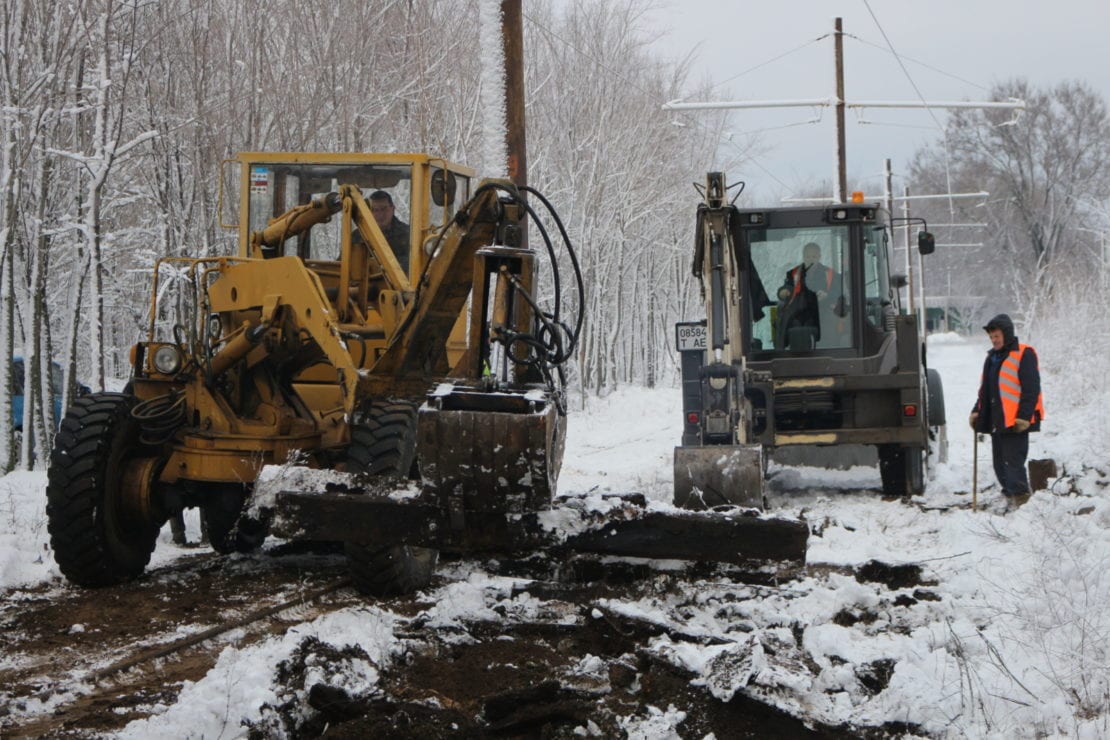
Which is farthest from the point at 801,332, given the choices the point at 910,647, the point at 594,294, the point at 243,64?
the point at 594,294

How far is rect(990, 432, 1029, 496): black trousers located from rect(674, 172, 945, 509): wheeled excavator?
880mm

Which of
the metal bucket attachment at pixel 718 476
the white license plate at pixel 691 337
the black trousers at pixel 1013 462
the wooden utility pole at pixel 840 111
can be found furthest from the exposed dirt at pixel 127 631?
the wooden utility pole at pixel 840 111

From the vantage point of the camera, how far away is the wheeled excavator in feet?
36.0

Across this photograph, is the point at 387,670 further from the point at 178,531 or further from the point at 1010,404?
the point at 1010,404

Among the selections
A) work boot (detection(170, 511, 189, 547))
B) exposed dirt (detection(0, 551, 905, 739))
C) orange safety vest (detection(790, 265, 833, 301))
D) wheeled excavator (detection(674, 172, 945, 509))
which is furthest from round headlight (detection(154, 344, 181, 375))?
orange safety vest (detection(790, 265, 833, 301))

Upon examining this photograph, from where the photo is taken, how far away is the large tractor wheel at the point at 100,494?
23.5ft

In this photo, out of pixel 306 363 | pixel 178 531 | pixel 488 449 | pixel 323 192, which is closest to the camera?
pixel 488 449

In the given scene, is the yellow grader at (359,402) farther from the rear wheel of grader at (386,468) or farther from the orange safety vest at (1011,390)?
the orange safety vest at (1011,390)

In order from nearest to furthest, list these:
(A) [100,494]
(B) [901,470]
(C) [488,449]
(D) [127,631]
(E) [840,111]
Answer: (C) [488,449]
(D) [127,631]
(A) [100,494]
(B) [901,470]
(E) [840,111]

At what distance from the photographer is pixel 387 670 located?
532 centimetres

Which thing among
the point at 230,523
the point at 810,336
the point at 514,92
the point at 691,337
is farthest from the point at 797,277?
the point at 230,523

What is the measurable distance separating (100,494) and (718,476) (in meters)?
4.65

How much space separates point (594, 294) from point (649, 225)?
19.2ft

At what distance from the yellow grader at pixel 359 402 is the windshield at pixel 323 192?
1cm
